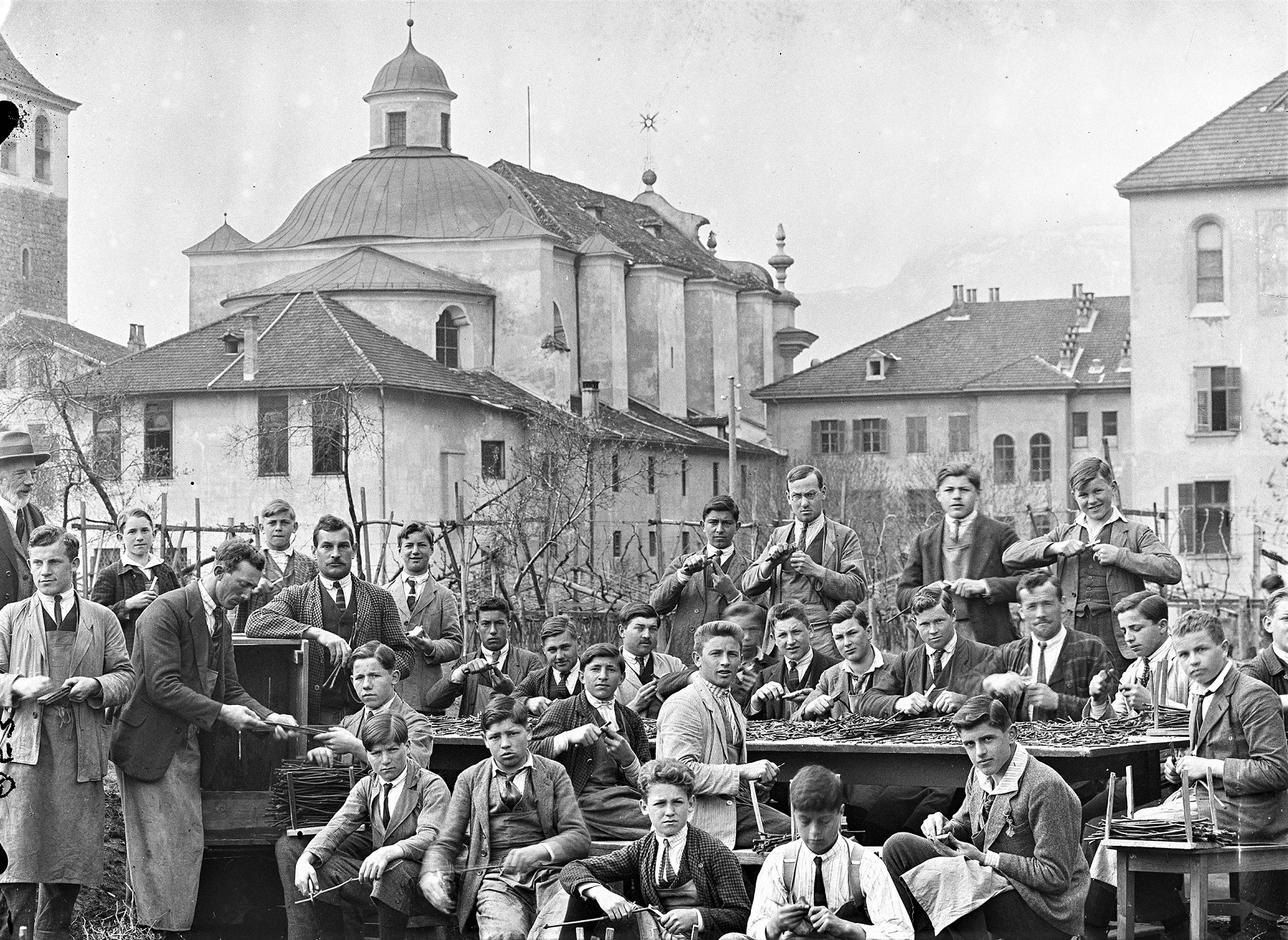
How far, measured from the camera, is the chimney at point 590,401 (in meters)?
39.3

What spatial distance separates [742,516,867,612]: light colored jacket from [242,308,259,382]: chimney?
26.2 meters

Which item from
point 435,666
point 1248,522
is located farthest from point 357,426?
point 435,666

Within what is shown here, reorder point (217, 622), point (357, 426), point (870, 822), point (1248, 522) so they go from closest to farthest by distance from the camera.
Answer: point (217, 622) → point (870, 822) → point (1248, 522) → point (357, 426)

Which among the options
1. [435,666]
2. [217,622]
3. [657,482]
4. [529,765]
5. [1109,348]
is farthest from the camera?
[1109,348]

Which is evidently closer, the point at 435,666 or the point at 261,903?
the point at 261,903

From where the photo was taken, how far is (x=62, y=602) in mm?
7371

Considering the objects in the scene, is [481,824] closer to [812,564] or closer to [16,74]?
[812,564]

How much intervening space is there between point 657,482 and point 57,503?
591 inches

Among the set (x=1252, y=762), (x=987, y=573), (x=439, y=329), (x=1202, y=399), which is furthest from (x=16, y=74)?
(x=439, y=329)

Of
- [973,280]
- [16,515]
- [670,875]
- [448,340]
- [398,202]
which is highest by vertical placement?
[398,202]

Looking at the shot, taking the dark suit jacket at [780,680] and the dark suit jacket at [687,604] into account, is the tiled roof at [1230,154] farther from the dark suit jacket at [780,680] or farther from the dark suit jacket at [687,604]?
the dark suit jacket at [780,680]

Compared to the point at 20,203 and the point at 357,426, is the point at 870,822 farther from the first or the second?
the point at 357,426

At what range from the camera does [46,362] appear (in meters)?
28.8

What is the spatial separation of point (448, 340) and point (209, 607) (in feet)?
105
